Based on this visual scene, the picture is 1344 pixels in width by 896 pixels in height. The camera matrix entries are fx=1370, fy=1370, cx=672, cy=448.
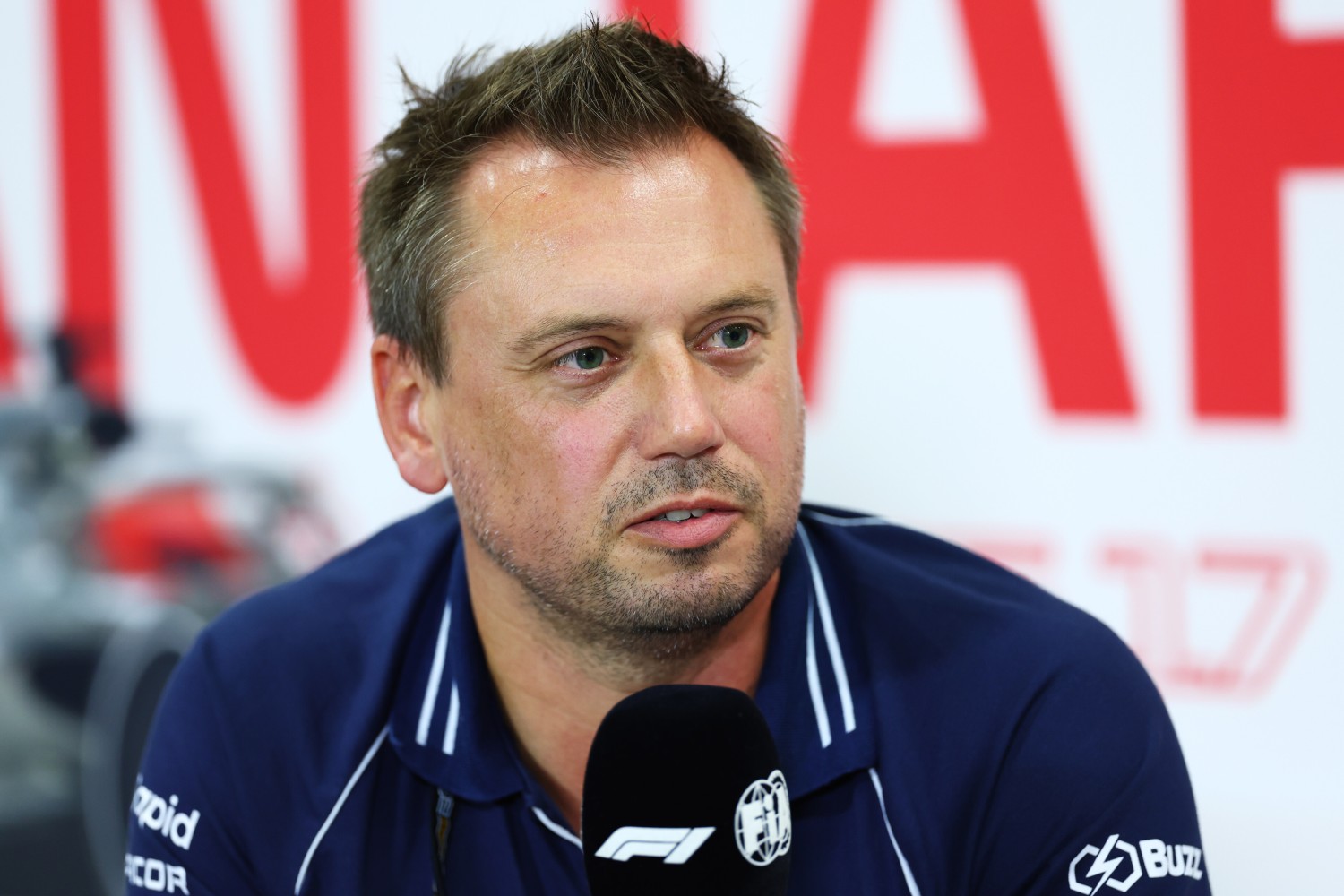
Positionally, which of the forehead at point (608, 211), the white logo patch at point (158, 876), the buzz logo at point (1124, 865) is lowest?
the buzz logo at point (1124, 865)

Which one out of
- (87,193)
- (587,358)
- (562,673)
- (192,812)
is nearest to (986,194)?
(587,358)

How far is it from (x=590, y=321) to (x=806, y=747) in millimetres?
447

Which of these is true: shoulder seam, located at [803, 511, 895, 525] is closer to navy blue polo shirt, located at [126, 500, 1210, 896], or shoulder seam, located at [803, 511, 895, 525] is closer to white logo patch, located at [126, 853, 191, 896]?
navy blue polo shirt, located at [126, 500, 1210, 896]

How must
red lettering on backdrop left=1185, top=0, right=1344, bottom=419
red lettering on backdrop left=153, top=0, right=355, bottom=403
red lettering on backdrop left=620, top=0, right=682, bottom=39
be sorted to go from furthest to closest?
red lettering on backdrop left=153, top=0, right=355, bottom=403 → red lettering on backdrop left=620, top=0, right=682, bottom=39 → red lettering on backdrop left=1185, top=0, right=1344, bottom=419

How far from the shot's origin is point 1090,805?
121 cm

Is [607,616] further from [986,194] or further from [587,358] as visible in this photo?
[986,194]

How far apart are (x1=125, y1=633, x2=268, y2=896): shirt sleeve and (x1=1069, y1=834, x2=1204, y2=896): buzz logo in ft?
2.59

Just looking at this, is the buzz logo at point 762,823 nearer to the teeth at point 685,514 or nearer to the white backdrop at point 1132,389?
the teeth at point 685,514

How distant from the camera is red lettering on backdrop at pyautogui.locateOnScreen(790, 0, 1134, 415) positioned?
1684mm

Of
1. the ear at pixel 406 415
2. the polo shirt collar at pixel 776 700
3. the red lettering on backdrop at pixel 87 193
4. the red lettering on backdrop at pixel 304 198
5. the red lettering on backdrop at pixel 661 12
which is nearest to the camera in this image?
the polo shirt collar at pixel 776 700

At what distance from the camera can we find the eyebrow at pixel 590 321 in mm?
1220

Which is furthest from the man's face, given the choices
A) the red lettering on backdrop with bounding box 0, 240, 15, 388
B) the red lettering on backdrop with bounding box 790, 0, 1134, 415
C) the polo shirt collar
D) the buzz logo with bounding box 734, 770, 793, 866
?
the red lettering on backdrop with bounding box 0, 240, 15, 388

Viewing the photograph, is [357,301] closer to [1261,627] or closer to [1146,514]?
[1146,514]

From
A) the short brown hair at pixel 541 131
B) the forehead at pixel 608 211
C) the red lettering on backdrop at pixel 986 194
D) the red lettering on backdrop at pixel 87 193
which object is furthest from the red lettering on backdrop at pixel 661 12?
the red lettering on backdrop at pixel 87 193
